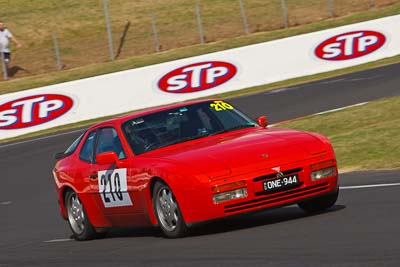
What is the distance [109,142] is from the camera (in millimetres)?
10945

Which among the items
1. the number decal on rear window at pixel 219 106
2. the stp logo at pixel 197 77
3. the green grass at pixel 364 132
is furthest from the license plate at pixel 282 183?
the stp logo at pixel 197 77

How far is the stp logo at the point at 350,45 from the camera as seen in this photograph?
31.9 metres

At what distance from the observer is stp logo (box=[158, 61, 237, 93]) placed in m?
29.9

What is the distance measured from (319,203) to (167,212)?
4.95 ft

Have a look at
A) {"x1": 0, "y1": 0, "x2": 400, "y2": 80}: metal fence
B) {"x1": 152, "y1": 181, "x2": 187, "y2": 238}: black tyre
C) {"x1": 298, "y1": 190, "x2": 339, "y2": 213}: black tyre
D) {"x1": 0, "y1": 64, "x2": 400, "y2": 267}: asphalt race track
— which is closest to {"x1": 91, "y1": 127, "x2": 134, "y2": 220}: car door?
{"x1": 0, "y1": 64, "x2": 400, "y2": 267}: asphalt race track

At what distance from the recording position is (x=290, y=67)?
31.4m

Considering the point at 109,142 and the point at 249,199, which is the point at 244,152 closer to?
the point at 249,199

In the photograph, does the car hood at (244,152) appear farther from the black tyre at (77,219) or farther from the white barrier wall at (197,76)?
the white barrier wall at (197,76)

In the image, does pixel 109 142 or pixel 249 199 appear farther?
pixel 109 142

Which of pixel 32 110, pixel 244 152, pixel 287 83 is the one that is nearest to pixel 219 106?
pixel 244 152

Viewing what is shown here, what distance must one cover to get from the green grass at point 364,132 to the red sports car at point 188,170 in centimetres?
375

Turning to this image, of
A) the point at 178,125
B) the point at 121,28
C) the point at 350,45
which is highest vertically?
the point at 178,125

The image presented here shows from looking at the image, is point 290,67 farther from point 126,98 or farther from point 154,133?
point 154,133

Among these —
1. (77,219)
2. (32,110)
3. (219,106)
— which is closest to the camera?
(219,106)
